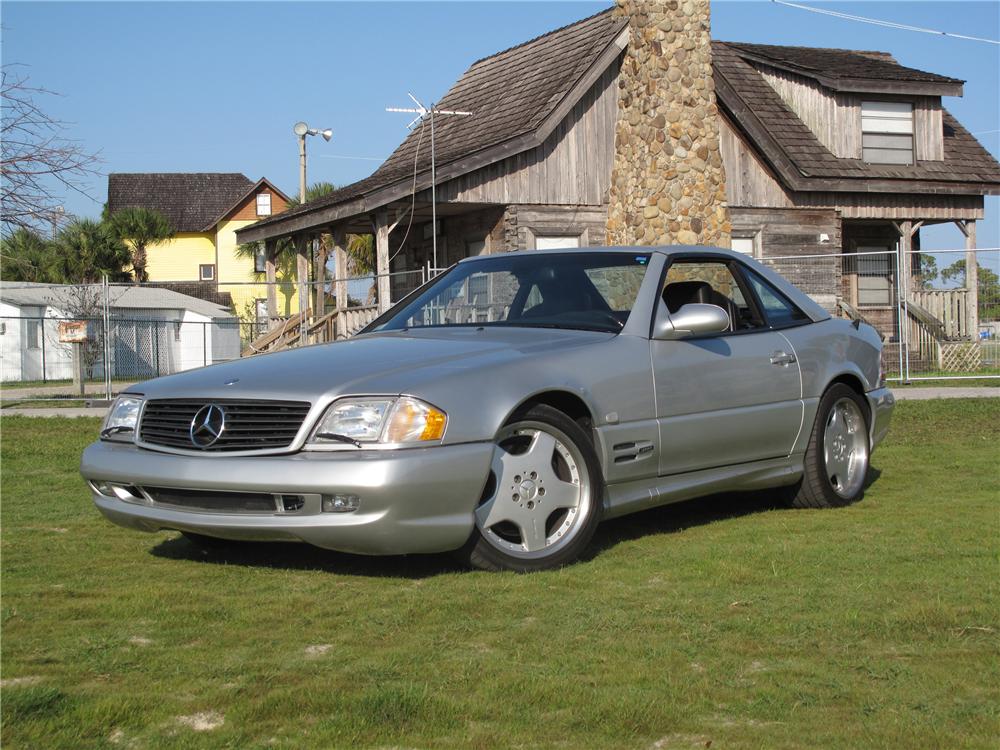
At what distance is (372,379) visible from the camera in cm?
530

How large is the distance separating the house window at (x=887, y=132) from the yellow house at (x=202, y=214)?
41785mm

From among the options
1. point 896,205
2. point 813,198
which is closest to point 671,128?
point 813,198

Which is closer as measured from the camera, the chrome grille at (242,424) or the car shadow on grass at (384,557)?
the chrome grille at (242,424)

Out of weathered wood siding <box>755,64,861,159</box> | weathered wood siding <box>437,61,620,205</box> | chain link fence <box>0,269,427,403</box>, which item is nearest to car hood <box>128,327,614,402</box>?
chain link fence <box>0,269,427,403</box>

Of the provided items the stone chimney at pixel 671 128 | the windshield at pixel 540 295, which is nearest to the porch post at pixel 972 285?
the stone chimney at pixel 671 128

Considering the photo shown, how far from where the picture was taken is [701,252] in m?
7.11

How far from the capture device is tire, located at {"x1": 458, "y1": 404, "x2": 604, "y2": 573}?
5395 mm

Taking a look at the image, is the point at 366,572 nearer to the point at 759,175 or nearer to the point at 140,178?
the point at 759,175

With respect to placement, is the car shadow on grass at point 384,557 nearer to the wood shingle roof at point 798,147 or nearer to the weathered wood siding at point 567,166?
the weathered wood siding at point 567,166

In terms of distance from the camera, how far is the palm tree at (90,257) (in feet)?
160

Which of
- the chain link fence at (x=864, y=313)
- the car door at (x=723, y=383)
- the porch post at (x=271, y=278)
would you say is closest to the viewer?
the car door at (x=723, y=383)

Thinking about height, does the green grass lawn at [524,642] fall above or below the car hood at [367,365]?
below

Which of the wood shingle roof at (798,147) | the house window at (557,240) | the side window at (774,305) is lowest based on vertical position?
the side window at (774,305)

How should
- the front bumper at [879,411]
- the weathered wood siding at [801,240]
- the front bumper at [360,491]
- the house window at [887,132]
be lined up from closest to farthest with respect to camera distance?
the front bumper at [360,491], the front bumper at [879,411], the weathered wood siding at [801,240], the house window at [887,132]
